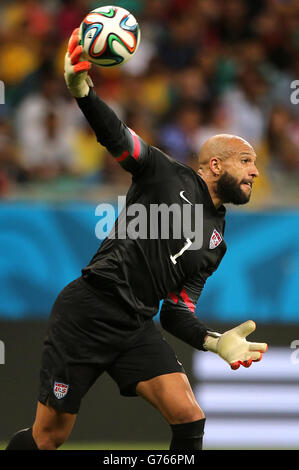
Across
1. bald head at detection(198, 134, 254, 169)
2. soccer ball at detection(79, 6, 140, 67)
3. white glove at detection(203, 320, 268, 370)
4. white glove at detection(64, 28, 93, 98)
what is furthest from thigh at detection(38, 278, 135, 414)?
soccer ball at detection(79, 6, 140, 67)

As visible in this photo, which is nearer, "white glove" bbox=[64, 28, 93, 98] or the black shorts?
"white glove" bbox=[64, 28, 93, 98]

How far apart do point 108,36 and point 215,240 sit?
1.36 meters

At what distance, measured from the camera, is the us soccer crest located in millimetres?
4625

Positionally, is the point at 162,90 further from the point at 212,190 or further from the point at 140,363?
the point at 140,363

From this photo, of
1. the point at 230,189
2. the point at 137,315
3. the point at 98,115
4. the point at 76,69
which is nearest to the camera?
the point at 76,69

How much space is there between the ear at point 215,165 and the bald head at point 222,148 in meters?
0.02

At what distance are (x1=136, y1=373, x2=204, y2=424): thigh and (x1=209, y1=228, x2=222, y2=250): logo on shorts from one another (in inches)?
29.9

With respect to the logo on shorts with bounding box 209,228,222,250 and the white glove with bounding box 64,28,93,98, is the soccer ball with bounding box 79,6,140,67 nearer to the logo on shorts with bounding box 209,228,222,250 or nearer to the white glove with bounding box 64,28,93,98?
the white glove with bounding box 64,28,93,98

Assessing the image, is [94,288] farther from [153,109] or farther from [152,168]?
[153,109]

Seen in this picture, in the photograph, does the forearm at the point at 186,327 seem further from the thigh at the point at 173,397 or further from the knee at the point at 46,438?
the knee at the point at 46,438

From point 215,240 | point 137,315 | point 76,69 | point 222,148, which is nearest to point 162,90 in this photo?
point 222,148

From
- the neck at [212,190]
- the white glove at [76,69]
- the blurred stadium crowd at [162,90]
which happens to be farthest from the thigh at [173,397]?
the blurred stadium crowd at [162,90]

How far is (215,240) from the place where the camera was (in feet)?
15.2

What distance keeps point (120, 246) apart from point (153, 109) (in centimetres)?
431
